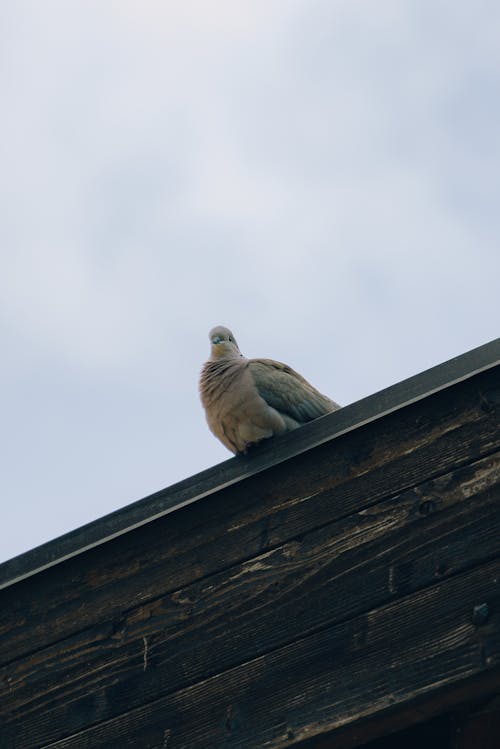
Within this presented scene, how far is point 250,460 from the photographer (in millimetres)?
2855

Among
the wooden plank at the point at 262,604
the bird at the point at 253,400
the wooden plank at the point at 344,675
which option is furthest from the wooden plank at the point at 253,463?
the bird at the point at 253,400

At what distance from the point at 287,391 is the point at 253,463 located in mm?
1625

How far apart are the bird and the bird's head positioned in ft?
1.70

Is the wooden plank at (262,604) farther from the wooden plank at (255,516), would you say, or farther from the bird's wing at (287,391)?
the bird's wing at (287,391)

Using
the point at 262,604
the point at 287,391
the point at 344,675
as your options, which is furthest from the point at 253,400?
the point at 344,675

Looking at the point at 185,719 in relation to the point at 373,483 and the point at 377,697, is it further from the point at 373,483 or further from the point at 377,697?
the point at 373,483

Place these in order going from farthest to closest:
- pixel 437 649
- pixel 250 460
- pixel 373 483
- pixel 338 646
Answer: pixel 250 460
pixel 373 483
pixel 338 646
pixel 437 649

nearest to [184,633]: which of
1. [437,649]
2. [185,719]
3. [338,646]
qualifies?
[185,719]

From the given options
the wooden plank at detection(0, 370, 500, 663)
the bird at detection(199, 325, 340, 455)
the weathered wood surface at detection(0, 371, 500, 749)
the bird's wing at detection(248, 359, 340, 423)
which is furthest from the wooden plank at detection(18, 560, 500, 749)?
the bird's wing at detection(248, 359, 340, 423)

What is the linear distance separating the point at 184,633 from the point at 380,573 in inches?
20.5

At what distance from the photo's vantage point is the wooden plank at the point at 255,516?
2.58 m

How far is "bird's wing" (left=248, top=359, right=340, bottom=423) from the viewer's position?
14.4 ft

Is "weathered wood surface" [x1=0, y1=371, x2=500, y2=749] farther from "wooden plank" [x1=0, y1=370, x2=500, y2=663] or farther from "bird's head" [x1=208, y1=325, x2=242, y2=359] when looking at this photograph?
"bird's head" [x1=208, y1=325, x2=242, y2=359]

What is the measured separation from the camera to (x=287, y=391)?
175 inches
